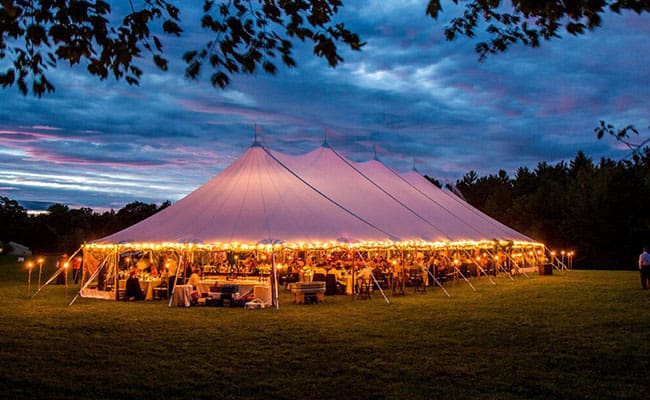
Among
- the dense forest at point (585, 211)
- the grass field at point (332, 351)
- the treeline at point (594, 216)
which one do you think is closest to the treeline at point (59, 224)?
the dense forest at point (585, 211)

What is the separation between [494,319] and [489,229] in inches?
433

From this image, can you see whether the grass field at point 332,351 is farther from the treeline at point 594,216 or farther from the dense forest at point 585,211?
the treeline at point 594,216

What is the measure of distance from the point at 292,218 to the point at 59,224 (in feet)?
180

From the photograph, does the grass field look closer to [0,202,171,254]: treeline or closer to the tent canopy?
the tent canopy

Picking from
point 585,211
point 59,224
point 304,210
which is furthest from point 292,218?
point 59,224

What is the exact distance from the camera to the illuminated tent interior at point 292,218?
46.3ft

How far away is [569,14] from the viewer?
409cm

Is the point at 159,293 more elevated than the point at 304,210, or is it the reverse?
the point at 304,210

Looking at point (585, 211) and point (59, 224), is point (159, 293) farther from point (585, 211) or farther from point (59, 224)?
point (59, 224)

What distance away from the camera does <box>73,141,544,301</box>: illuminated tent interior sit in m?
14.1

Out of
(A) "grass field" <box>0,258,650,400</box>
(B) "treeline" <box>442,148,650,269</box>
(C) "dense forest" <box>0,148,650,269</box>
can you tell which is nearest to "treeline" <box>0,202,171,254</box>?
(C) "dense forest" <box>0,148,650,269</box>

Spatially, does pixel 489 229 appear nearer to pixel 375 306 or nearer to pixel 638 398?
pixel 375 306

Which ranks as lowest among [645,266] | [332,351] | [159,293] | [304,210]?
[332,351]

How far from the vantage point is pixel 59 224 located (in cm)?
6244
